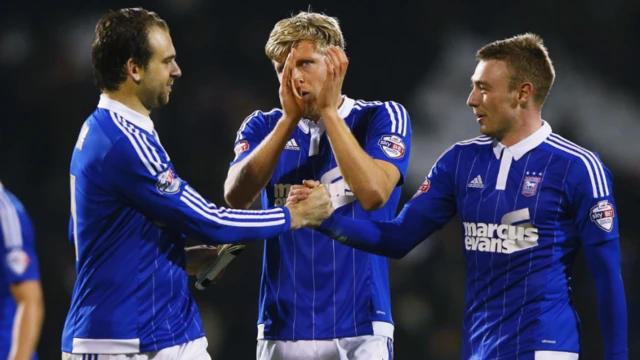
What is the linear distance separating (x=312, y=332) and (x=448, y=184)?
0.73 metres

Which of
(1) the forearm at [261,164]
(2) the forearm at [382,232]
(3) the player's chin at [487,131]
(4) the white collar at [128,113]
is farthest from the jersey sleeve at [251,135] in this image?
(3) the player's chin at [487,131]

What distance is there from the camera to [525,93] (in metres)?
3.14

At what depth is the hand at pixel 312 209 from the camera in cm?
302

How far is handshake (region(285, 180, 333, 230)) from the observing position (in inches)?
119

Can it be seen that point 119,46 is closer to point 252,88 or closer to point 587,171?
point 587,171

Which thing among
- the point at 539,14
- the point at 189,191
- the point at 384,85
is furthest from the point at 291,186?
the point at 539,14

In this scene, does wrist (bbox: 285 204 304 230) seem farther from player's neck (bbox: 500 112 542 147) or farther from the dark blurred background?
the dark blurred background

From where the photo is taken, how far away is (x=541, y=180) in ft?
9.77

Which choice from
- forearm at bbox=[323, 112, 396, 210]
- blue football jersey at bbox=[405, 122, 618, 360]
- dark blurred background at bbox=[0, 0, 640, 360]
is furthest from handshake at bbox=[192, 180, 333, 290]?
dark blurred background at bbox=[0, 0, 640, 360]

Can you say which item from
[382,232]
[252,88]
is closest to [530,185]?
[382,232]

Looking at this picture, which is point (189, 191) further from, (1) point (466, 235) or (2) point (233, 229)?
(1) point (466, 235)

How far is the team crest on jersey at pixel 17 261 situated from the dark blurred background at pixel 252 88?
128 inches

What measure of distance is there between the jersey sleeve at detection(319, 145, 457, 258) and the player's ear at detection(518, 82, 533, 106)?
1.00 ft

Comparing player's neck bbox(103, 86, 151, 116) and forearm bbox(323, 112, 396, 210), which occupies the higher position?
player's neck bbox(103, 86, 151, 116)
